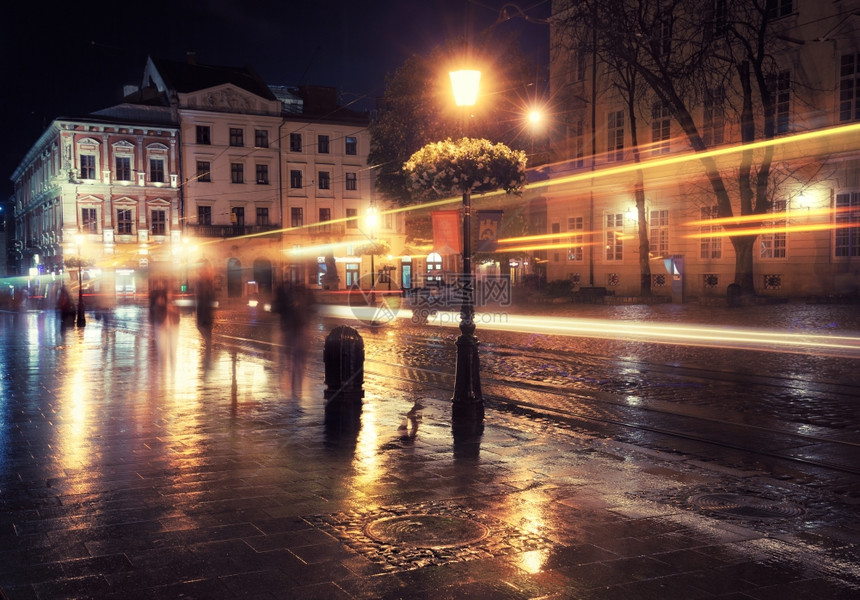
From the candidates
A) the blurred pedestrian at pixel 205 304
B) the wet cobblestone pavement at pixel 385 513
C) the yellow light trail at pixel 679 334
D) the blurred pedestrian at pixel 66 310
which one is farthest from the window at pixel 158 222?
the wet cobblestone pavement at pixel 385 513

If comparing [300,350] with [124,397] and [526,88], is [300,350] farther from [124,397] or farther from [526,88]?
→ [526,88]

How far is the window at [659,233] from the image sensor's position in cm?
3722

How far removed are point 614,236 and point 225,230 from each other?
107 feet

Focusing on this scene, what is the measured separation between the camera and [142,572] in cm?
454

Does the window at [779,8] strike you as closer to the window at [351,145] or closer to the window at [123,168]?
the window at [351,145]

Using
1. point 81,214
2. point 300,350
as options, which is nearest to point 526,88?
point 300,350

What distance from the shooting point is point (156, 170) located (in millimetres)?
59875

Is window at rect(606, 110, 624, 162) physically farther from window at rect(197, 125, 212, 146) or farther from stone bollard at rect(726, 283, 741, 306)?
window at rect(197, 125, 212, 146)

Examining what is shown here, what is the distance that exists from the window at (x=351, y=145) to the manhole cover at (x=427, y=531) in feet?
205

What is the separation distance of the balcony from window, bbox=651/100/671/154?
3366 centimetres

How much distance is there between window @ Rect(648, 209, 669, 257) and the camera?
122ft

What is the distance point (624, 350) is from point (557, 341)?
109 inches

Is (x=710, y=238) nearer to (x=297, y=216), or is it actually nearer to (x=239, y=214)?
(x=297, y=216)

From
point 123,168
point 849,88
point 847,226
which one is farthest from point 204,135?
point 847,226
